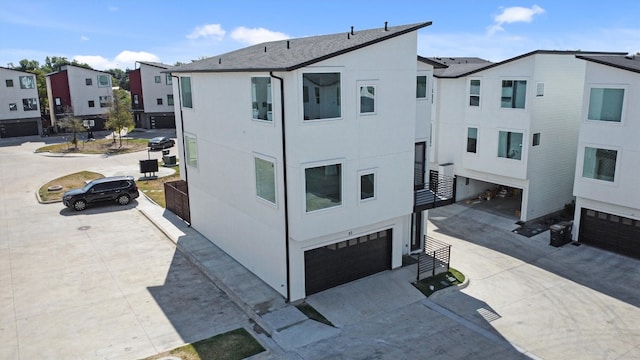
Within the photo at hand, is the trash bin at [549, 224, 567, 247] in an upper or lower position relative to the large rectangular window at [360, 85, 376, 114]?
lower

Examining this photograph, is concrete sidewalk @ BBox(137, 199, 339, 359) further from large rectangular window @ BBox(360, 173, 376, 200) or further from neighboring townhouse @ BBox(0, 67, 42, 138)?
neighboring townhouse @ BBox(0, 67, 42, 138)

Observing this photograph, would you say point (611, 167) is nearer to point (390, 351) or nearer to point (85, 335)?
point (390, 351)

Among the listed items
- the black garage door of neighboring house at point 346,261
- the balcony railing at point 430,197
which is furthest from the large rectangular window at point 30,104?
the balcony railing at point 430,197

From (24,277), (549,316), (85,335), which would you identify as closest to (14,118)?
(24,277)

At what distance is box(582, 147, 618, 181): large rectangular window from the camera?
20.1m

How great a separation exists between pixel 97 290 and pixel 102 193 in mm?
11689

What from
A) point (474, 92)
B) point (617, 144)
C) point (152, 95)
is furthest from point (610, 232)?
point (152, 95)

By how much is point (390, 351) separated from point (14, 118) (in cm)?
5796

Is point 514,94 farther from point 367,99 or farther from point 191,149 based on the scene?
point 191,149

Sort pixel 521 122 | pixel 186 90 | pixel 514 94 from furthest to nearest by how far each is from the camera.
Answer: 1. pixel 514 94
2. pixel 521 122
3. pixel 186 90

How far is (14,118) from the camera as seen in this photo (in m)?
55.2

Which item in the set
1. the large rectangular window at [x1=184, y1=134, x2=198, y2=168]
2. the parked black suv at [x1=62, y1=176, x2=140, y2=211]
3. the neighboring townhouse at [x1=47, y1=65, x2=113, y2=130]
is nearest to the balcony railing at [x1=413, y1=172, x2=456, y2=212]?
the large rectangular window at [x1=184, y1=134, x2=198, y2=168]

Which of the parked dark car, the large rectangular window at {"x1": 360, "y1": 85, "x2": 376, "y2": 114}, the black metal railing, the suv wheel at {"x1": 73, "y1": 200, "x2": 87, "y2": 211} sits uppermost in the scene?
the large rectangular window at {"x1": 360, "y1": 85, "x2": 376, "y2": 114}

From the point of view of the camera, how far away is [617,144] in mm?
19656
